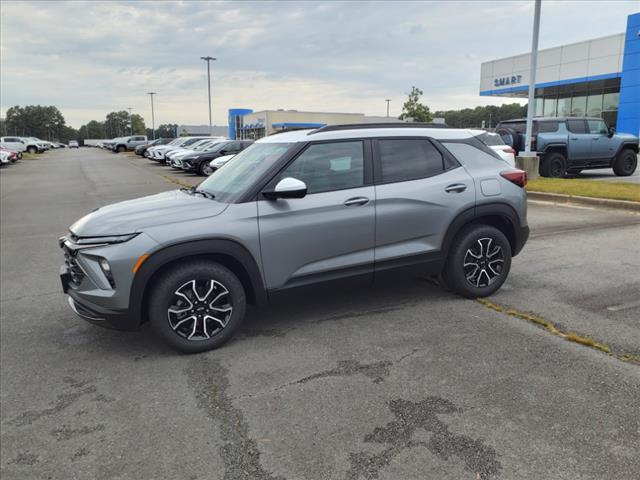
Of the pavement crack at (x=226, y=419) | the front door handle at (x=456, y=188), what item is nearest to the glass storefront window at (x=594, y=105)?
the front door handle at (x=456, y=188)

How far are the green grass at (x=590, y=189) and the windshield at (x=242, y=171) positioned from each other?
8669mm

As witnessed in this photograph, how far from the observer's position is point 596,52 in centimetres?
3434

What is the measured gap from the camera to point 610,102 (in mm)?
35500

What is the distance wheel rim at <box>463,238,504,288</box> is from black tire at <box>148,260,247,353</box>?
2307mm

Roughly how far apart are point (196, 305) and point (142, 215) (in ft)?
2.69

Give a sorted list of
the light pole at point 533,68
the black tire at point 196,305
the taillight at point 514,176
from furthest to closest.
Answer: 1. the light pole at point 533,68
2. the taillight at point 514,176
3. the black tire at point 196,305

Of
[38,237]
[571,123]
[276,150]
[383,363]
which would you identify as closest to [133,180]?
[38,237]

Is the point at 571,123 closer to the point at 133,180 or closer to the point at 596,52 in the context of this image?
the point at 133,180

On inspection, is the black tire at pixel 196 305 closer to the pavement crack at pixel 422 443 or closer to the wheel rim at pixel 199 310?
the wheel rim at pixel 199 310

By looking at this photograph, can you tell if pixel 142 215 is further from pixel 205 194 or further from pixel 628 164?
pixel 628 164

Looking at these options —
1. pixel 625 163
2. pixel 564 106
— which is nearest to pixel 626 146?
pixel 625 163

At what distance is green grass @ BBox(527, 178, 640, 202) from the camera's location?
1070 centimetres

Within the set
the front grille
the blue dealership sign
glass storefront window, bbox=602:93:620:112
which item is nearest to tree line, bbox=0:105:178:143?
the blue dealership sign

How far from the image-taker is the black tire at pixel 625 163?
16.1 meters
